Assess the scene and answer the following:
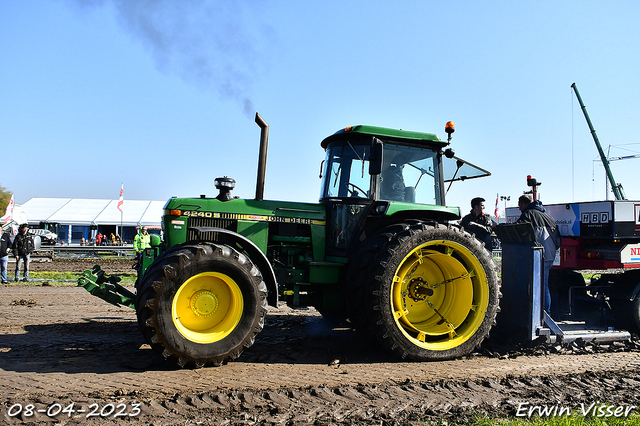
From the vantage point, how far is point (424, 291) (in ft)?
16.3

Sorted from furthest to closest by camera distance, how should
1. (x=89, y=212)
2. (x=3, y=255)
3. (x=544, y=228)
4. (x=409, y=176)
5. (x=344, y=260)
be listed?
(x=89, y=212) → (x=3, y=255) → (x=544, y=228) → (x=409, y=176) → (x=344, y=260)

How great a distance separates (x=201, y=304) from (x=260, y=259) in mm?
759

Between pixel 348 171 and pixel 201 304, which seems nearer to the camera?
pixel 201 304

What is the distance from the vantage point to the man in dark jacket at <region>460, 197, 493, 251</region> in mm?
6570

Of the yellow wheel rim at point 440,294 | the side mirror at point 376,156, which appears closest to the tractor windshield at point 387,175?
the side mirror at point 376,156

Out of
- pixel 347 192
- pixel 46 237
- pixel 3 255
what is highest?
pixel 347 192

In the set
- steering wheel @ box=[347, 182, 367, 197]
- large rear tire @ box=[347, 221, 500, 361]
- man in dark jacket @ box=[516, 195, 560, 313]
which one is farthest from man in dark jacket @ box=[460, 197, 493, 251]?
steering wheel @ box=[347, 182, 367, 197]

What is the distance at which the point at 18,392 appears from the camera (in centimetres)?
351

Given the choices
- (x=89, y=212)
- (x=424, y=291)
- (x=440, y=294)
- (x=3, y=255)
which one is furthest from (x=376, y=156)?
(x=89, y=212)

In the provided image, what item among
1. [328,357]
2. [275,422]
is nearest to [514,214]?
[328,357]

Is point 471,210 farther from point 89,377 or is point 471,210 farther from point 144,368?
point 89,377

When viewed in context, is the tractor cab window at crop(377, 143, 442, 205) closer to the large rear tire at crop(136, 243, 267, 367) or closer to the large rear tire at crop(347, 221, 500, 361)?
the large rear tire at crop(347, 221, 500, 361)

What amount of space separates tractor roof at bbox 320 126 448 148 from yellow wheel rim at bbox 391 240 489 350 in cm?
128

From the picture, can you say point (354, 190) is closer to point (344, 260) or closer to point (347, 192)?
point (347, 192)
